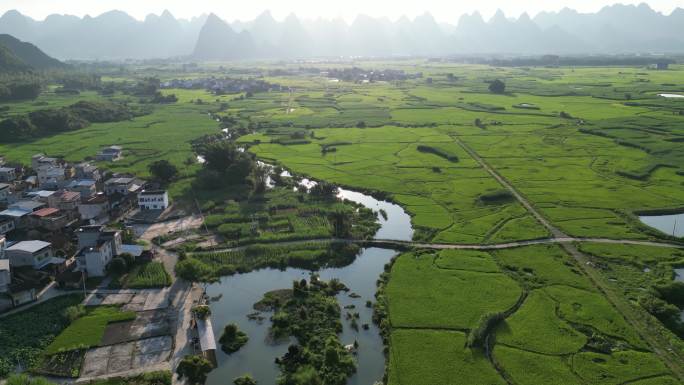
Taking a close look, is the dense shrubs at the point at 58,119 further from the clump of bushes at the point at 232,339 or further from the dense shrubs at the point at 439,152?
the clump of bushes at the point at 232,339

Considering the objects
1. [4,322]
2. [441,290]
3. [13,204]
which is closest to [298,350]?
[441,290]

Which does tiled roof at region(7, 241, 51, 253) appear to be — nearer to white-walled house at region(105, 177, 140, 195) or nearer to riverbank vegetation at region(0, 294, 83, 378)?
riverbank vegetation at region(0, 294, 83, 378)

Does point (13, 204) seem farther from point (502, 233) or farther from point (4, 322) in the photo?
point (502, 233)

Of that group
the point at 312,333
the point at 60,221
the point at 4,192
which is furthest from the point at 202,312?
the point at 4,192

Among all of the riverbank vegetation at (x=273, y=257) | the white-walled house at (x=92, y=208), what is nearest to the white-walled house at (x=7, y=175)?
the white-walled house at (x=92, y=208)

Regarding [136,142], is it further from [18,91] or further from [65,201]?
[18,91]

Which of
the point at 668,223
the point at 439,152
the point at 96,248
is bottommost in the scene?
the point at 668,223
